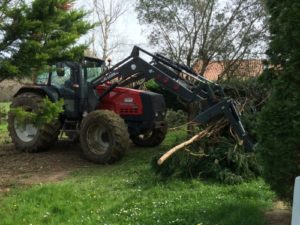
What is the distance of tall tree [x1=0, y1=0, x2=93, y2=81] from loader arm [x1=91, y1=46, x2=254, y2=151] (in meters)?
3.39

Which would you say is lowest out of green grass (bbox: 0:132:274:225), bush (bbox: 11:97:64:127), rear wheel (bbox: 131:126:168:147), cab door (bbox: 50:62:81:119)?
green grass (bbox: 0:132:274:225)

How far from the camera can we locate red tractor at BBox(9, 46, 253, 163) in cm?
1107

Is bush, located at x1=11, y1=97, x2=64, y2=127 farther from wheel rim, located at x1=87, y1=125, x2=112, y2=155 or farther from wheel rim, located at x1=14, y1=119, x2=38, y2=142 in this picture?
wheel rim, located at x1=14, y1=119, x2=38, y2=142

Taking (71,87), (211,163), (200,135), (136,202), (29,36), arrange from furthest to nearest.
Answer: (71,87) < (200,135) < (211,163) < (29,36) < (136,202)

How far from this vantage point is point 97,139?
37.9ft

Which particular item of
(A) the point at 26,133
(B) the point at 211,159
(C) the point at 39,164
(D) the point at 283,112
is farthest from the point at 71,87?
(D) the point at 283,112

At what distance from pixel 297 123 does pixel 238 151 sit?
13.2 feet

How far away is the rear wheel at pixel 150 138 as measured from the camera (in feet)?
44.1

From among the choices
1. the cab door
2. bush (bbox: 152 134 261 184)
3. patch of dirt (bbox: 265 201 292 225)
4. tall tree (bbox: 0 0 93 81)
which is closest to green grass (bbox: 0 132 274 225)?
patch of dirt (bbox: 265 201 292 225)

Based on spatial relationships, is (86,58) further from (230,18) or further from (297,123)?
(297,123)

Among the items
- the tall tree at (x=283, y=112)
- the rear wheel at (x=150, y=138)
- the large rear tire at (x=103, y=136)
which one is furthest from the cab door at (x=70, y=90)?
the tall tree at (x=283, y=112)

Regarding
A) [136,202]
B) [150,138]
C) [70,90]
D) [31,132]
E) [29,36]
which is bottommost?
[136,202]

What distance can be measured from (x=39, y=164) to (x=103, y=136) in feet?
5.08

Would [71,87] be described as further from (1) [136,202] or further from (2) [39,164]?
(1) [136,202]
